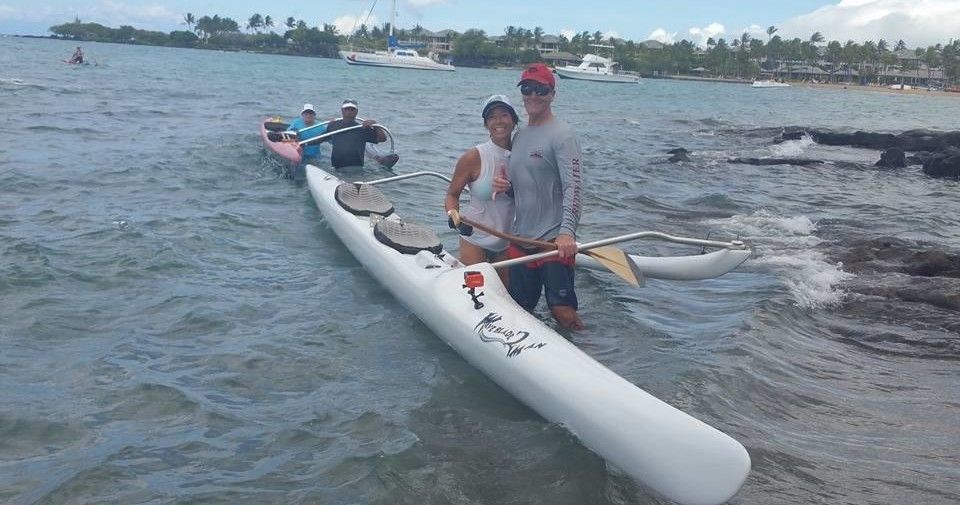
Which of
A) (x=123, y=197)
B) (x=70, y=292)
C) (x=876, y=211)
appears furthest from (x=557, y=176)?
(x=876, y=211)

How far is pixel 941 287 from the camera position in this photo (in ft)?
25.6

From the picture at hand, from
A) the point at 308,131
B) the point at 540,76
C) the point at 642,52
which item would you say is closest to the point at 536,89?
the point at 540,76

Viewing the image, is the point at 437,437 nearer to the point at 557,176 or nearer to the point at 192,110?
the point at 557,176

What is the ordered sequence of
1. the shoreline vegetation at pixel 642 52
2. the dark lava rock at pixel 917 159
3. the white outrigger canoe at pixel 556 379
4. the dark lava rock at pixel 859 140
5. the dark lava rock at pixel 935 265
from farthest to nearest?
1. the shoreline vegetation at pixel 642 52
2. the dark lava rock at pixel 859 140
3. the dark lava rock at pixel 917 159
4. the dark lava rock at pixel 935 265
5. the white outrigger canoe at pixel 556 379

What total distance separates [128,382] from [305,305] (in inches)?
76.8

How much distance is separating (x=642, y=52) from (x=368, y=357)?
5631 inches

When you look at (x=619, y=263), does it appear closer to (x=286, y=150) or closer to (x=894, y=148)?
(x=286, y=150)

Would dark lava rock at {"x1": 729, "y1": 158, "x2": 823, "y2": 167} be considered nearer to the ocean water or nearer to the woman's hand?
the ocean water

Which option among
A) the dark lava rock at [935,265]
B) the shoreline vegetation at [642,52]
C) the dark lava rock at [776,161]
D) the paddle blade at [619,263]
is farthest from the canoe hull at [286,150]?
the shoreline vegetation at [642,52]

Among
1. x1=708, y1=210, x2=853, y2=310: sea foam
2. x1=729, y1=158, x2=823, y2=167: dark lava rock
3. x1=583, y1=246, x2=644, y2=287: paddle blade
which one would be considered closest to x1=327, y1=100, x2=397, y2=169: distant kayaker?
x1=708, y1=210, x2=853, y2=310: sea foam

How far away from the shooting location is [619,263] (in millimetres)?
5887

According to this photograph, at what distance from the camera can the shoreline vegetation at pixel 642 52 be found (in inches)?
4840

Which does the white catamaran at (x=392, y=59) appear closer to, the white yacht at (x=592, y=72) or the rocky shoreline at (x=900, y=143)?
the white yacht at (x=592, y=72)

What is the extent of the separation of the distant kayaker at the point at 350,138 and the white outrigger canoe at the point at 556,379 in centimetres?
633
